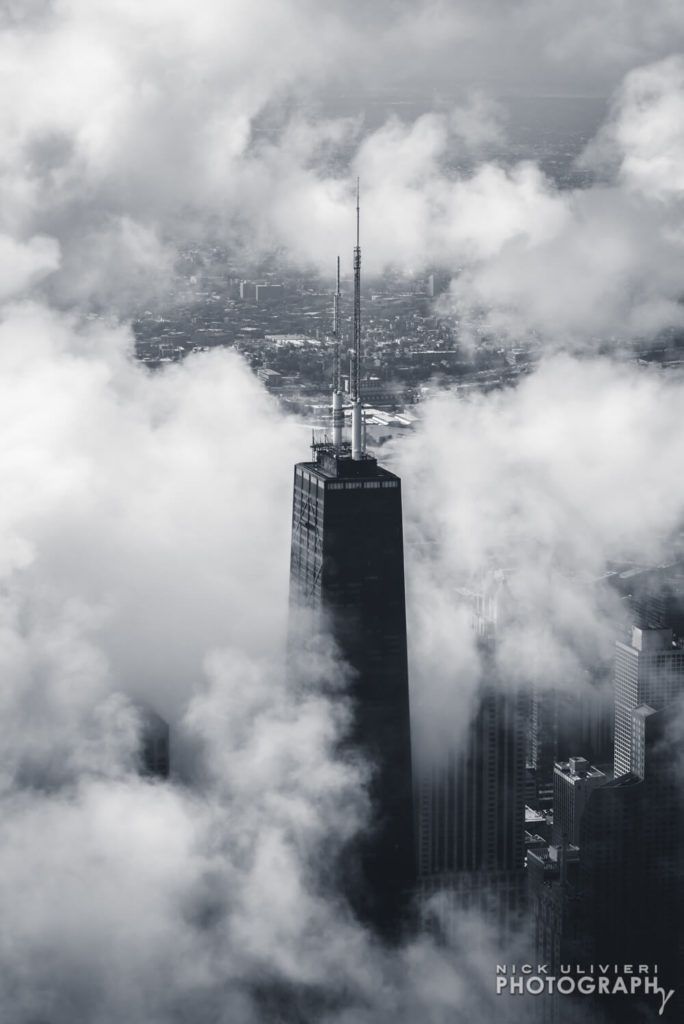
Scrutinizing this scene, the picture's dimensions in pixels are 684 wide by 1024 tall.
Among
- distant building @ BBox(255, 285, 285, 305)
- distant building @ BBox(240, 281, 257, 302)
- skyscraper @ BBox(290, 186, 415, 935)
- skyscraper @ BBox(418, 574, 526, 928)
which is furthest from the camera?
skyscraper @ BBox(418, 574, 526, 928)

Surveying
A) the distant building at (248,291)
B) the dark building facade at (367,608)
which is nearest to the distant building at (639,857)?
the dark building facade at (367,608)

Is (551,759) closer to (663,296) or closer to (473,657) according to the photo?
(473,657)

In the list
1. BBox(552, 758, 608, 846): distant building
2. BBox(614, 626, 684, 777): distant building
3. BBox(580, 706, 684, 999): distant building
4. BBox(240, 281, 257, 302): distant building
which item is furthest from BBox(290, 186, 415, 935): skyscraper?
BBox(614, 626, 684, 777): distant building

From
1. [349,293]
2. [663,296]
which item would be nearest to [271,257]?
[349,293]

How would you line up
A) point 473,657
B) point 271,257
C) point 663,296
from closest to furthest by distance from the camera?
point 271,257 < point 663,296 < point 473,657

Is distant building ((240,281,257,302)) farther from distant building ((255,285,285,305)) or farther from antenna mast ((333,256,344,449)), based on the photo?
antenna mast ((333,256,344,449))

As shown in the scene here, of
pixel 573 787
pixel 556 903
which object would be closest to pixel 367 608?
pixel 556 903
